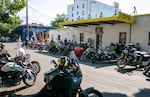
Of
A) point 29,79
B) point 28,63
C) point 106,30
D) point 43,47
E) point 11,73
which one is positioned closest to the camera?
point 11,73

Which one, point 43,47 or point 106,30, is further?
point 43,47

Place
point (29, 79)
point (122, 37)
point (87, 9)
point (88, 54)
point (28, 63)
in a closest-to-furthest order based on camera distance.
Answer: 1. point (29, 79)
2. point (28, 63)
3. point (88, 54)
4. point (122, 37)
5. point (87, 9)

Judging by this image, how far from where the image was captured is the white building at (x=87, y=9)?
6725 centimetres

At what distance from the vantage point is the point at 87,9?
67.5m

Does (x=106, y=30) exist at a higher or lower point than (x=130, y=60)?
higher

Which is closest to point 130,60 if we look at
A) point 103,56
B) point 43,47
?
point 103,56

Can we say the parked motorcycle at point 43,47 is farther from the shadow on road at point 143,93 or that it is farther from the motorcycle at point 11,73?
the shadow on road at point 143,93

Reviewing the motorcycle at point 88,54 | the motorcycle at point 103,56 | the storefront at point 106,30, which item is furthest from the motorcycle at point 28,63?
the storefront at point 106,30

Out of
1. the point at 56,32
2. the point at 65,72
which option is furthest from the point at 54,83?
the point at 56,32

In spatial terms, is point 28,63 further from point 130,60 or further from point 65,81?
point 130,60

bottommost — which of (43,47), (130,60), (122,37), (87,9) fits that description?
(130,60)

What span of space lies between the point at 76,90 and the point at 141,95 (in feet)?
9.45

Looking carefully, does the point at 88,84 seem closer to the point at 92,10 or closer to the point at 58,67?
the point at 58,67

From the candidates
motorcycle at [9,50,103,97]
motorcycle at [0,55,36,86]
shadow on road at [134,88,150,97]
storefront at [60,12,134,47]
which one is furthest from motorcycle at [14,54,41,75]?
storefront at [60,12,134,47]
